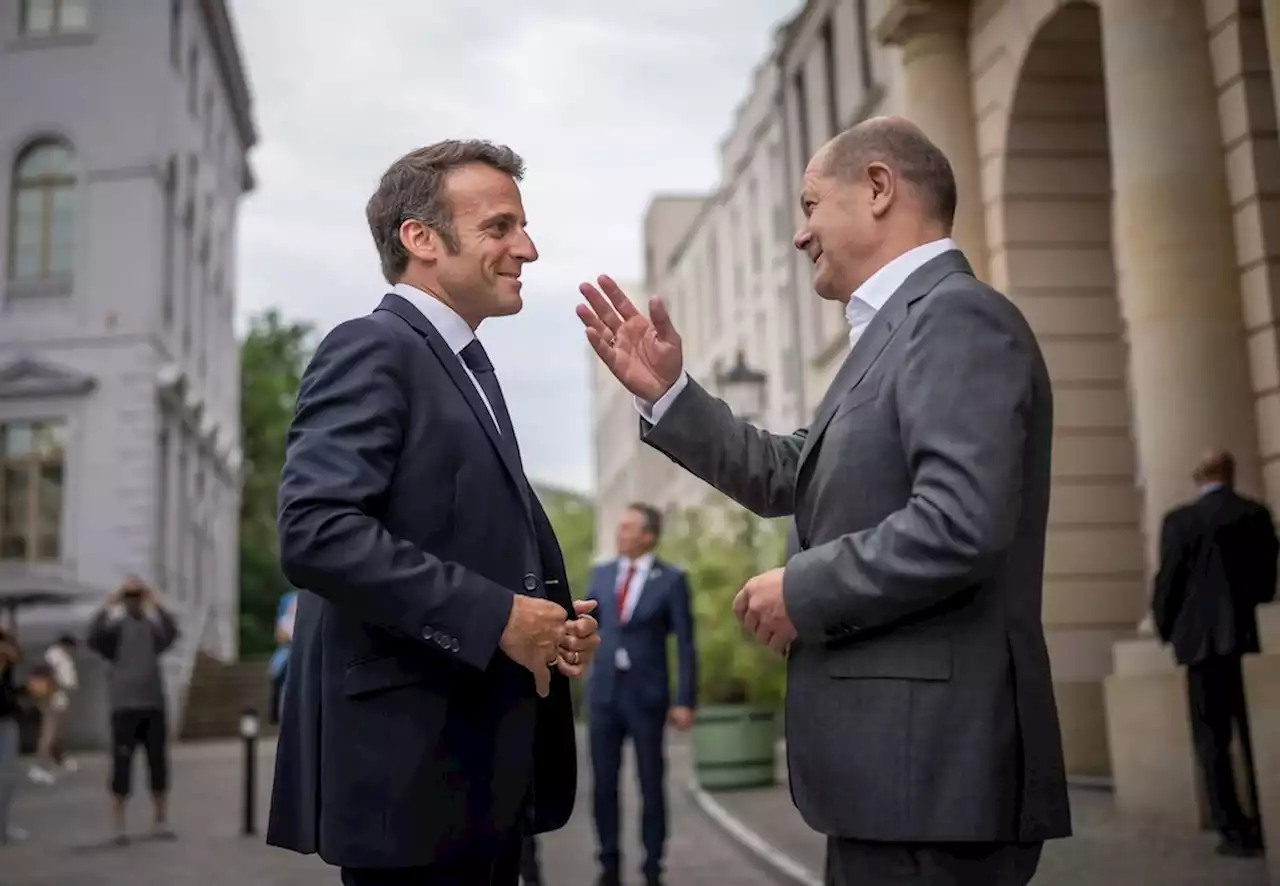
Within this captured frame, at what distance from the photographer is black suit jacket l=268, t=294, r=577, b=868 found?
2725mm

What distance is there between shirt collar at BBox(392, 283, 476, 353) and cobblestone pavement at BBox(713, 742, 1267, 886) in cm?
544

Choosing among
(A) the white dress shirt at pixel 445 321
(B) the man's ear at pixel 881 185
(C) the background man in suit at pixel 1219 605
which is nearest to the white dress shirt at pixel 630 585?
(C) the background man in suit at pixel 1219 605

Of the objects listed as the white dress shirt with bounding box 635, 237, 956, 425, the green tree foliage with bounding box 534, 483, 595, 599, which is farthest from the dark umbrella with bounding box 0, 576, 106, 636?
the green tree foliage with bounding box 534, 483, 595, 599

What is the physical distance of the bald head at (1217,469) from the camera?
8602mm

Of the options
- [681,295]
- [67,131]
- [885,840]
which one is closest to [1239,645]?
[885,840]

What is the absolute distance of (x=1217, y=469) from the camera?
8.61m

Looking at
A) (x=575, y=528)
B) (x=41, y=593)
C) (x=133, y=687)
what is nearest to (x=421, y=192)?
(x=133, y=687)

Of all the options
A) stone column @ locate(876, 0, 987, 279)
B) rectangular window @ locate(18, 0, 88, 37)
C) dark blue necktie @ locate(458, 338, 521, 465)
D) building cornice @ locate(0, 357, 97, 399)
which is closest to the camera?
dark blue necktie @ locate(458, 338, 521, 465)

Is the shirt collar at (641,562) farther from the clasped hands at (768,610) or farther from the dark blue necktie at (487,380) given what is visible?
the clasped hands at (768,610)

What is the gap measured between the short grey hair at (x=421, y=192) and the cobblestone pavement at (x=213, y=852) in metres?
6.45

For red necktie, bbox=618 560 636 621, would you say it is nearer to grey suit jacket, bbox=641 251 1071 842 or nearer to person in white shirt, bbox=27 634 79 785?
grey suit jacket, bbox=641 251 1071 842

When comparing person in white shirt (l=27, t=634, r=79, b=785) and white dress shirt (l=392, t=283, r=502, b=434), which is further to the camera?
person in white shirt (l=27, t=634, r=79, b=785)

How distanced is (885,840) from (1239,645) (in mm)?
6436

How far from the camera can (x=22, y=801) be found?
17.0m
